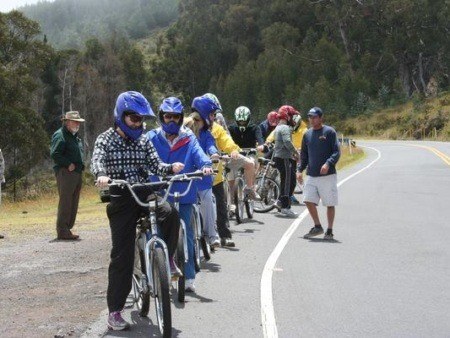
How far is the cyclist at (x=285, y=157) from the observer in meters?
14.6

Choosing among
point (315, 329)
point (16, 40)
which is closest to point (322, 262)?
point (315, 329)

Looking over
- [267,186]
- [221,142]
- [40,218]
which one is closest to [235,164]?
[221,142]

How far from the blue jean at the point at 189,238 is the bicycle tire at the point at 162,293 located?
1536 mm

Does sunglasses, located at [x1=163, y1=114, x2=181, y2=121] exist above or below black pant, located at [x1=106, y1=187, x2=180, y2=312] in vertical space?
above

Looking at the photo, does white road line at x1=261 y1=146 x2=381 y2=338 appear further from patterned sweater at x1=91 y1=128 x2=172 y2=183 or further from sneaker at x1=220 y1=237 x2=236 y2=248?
patterned sweater at x1=91 y1=128 x2=172 y2=183

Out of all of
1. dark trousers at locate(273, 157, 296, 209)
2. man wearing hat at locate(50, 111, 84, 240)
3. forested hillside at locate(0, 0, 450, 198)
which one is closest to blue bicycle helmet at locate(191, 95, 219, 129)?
man wearing hat at locate(50, 111, 84, 240)

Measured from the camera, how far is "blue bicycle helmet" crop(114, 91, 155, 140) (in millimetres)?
6309

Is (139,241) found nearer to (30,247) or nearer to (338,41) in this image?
(30,247)

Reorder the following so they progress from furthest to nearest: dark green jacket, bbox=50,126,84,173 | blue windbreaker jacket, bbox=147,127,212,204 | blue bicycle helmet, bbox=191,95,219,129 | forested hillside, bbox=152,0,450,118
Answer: forested hillside, bbox=152,0,450,118 → dark green jacket, bbox=50,126,84,173 → blue bicycle helmet, bbox=191,95,219,129 → blue windbreaker jacket, bbox=147,127,212,204

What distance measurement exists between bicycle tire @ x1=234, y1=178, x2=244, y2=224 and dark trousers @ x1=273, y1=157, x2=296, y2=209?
1326mm

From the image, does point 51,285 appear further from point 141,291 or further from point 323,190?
point 323,190

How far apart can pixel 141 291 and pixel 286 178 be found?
849cm

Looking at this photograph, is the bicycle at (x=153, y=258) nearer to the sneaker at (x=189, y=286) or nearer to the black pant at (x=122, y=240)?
the black pant at (x=122, y=240)

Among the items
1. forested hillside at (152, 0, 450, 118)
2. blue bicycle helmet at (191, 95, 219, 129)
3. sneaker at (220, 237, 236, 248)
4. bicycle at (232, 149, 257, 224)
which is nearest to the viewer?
blue bicycle helmet at (191, 95, 219, 129)
